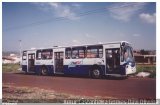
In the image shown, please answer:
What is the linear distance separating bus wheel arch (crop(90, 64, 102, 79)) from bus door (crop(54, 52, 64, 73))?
1616 mm

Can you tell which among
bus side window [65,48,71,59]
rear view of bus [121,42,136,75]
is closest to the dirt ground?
rear view of bus [121,42,136,75]

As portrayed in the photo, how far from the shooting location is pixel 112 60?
1161cm

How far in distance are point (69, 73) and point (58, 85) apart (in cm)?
173

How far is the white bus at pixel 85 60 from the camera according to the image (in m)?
11.5

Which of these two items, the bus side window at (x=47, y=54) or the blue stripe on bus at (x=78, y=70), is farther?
the bus side window at (x=47, y=54)

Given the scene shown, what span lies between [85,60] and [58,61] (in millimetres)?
1611

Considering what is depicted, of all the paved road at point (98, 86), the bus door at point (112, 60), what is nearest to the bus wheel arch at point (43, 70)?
the paved road at point (98, 86)

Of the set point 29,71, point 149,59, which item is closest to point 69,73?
point 29,71

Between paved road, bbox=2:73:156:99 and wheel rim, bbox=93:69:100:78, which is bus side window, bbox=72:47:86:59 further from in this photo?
paved road, bbox=2:73:156:99

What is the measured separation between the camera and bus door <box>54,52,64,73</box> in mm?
13188

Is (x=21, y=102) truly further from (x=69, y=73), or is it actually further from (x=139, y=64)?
(x=139, y=64)

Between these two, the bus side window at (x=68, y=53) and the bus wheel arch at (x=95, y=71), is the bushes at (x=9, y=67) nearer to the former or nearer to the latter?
the bus side window at (x=68, y=53)

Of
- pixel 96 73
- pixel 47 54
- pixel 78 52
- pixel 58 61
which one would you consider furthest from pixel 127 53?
pixel 47 54

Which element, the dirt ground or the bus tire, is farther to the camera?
the bus tire
